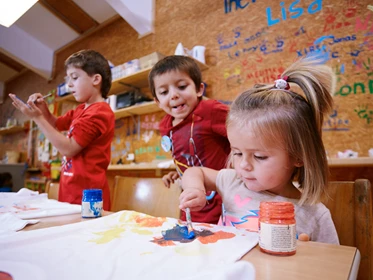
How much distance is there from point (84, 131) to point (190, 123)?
465mm

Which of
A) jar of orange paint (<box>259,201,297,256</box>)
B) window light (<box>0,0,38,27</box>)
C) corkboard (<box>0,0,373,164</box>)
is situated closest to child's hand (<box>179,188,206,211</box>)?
jar of orange paint (<box>259,201,297,256</box>)

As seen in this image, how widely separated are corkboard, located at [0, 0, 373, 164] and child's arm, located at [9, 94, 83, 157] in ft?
1.42

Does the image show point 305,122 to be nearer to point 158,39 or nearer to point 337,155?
point 337,155

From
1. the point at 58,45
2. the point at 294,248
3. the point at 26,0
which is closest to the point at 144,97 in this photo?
the point at 58,45

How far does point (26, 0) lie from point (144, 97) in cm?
142

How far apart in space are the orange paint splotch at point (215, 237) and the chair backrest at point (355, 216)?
35 cm

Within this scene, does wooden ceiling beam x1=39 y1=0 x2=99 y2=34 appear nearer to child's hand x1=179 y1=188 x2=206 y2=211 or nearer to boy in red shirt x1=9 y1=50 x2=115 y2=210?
boy in red shirt x1=9 y1=50 x2=115 y2=210

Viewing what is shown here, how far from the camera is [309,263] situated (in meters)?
0.36

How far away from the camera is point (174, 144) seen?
3.76 feet

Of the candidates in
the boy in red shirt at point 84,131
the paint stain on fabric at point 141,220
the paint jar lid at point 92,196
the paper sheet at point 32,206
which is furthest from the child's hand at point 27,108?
the paint stain on fabric at point 141,220

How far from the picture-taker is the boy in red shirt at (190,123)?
1.04 m

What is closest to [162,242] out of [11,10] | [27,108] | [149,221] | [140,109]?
[149,221]

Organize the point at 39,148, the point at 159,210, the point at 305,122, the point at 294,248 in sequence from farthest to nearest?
the point at 39,148, the point at 159,210, the point at 305,122, the point at 294,248

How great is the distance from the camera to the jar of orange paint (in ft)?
1.30
